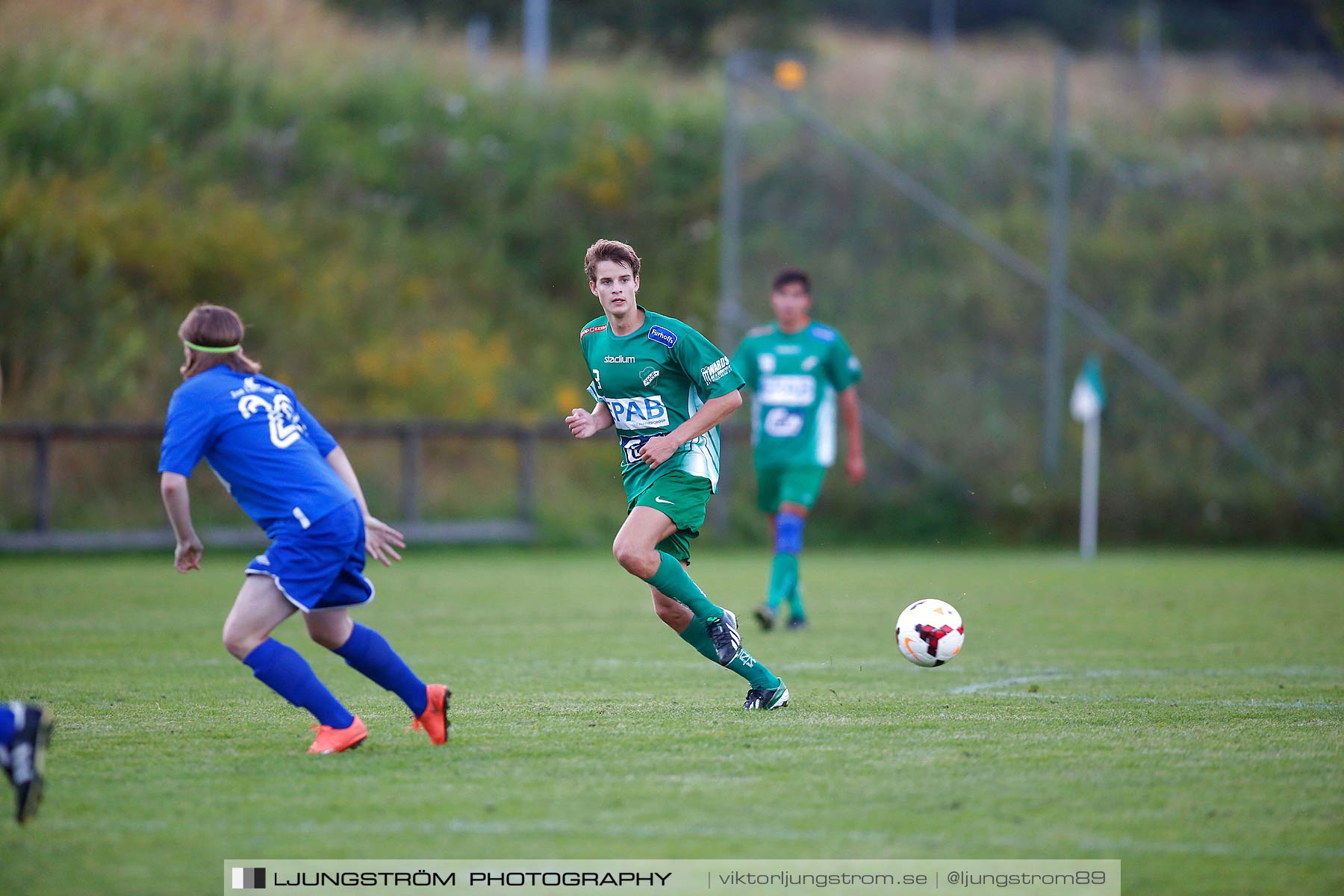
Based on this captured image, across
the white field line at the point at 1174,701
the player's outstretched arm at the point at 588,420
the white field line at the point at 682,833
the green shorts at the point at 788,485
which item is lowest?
the white field line at the point at 682,833

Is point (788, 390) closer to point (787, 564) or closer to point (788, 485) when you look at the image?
point (788, 485)

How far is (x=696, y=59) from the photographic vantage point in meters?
28.3

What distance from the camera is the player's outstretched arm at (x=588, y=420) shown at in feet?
20.6

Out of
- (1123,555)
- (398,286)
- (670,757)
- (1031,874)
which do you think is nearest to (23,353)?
(398,286)

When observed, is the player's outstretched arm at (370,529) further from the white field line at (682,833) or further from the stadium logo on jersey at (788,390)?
the stadium logo on jersey at (788,390)

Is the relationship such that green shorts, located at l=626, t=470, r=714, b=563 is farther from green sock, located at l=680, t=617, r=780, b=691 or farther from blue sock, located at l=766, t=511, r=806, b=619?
blue sock, located at l=766, t=511, r=806, b=619

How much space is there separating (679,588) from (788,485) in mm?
4372

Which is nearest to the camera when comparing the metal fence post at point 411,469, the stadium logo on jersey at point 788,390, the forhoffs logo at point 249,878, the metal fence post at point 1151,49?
the forhoffs logo at point 249,878

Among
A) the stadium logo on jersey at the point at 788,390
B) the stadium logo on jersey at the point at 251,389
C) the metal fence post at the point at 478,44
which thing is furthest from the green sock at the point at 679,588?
the metal fence post at the point at 478,44

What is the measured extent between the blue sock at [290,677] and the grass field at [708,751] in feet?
0.63

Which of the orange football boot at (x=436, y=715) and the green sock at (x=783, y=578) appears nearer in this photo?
the orange football boot at (x=436, y=715)

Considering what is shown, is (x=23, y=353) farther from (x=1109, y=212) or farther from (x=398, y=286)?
(x=1109, y=212)

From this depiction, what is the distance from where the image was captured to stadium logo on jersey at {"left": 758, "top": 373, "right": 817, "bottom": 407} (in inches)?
418

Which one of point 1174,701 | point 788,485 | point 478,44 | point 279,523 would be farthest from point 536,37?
point 279,523
